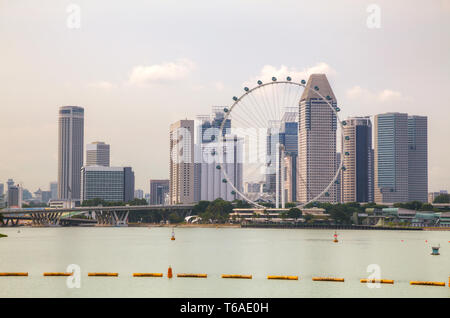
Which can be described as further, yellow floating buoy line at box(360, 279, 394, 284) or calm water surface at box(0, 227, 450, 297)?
yellow floating buoy line at box(360, 279, 394, 284)

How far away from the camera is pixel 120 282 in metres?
63.2

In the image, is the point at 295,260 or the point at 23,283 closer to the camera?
the point at 23,283

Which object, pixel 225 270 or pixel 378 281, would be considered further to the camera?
pixel 225 270

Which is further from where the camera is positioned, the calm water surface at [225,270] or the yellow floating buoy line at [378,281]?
the yellow floating buoy line at [378,281]

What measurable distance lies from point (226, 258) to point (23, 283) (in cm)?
3577

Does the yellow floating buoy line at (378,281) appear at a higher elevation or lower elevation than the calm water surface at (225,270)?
higher

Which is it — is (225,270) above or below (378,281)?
below

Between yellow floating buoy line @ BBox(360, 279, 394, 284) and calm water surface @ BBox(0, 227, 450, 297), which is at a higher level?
yellow floating buoy line @ BBox(360, 279, 394, 284)
